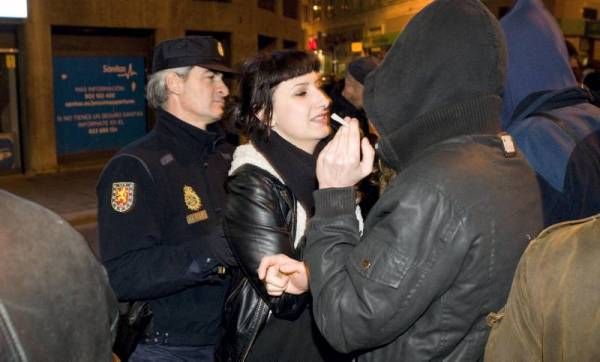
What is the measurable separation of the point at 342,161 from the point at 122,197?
46.3 inches

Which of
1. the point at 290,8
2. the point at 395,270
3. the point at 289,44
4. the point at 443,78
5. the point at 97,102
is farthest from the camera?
the point at 290,8

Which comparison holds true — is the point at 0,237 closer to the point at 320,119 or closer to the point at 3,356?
the point at 3,356

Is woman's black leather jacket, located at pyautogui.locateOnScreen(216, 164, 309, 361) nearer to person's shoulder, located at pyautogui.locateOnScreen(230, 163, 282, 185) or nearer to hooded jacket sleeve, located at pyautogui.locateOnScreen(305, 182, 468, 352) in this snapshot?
person's shoulder, located at pyautogui.locateOnScreen(230, 163, 282, 185)

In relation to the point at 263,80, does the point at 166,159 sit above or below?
below

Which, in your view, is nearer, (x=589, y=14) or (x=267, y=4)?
(x=267, y=4)

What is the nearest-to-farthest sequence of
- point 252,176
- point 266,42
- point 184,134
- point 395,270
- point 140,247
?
point 395,270
point 252,176
point 140,247
point 184,134
point 266,42

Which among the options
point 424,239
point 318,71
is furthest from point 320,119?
point 424,239

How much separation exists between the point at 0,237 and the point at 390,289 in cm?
95

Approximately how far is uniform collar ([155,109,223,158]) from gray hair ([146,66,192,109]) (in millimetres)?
84

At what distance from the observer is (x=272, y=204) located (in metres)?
2.27

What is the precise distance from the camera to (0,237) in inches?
38.8

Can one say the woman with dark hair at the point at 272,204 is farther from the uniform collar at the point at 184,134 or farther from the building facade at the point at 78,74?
the building facade at the point at 78,74

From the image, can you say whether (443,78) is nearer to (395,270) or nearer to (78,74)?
(395,270)

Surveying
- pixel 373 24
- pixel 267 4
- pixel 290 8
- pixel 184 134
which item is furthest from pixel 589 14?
pixel 184 134
